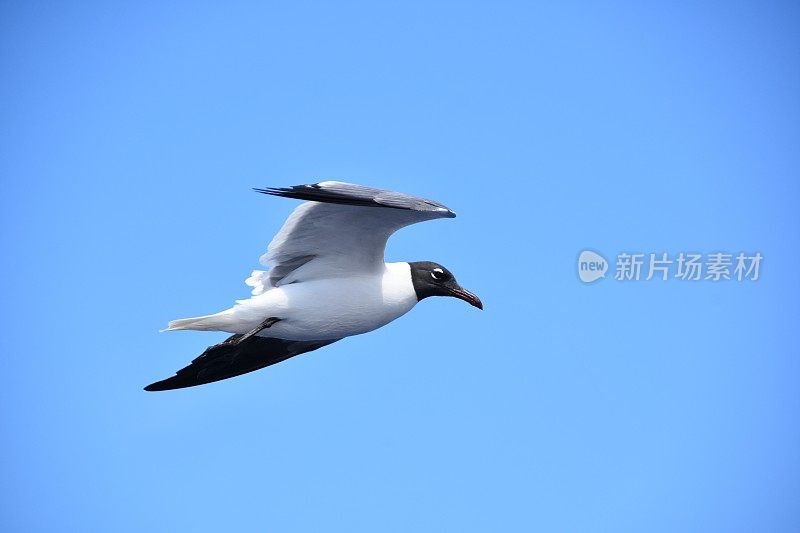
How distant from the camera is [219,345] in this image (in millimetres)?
13938

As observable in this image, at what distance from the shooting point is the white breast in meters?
13.4

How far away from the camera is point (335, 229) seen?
13.1 metres

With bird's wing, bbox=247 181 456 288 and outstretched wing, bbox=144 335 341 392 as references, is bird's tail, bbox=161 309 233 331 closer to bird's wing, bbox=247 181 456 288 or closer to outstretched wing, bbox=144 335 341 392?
bird's wing, bbox=247 181 456 288

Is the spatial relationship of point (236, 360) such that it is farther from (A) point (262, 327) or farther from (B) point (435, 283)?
(B) point (435, 283)

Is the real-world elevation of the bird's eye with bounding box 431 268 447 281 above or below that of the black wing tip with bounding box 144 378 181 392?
above

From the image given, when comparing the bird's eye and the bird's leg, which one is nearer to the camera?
the bird's leg

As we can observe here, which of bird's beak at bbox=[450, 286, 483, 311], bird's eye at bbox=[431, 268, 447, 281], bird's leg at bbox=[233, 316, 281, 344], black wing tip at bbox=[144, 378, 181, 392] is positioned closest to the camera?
bird's leg at bbox=[233, 316, 281, 344]

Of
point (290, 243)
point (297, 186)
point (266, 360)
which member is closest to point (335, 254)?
point (290, 243)

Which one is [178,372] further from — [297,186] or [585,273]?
[585,273]

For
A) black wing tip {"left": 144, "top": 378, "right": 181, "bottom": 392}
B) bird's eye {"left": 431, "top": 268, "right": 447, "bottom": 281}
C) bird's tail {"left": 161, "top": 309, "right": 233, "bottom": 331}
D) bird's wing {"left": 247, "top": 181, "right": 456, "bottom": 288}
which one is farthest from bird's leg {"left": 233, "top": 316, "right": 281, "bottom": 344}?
bird's eye {"left": 431, "top": 268, "right": 447, "bottom": 281}

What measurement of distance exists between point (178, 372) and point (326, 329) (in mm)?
2304

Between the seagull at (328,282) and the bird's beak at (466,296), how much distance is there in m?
0.10

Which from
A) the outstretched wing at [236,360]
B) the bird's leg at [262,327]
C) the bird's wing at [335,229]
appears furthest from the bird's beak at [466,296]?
the bird's leg at [262,327]

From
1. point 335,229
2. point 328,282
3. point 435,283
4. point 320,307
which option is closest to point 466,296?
point 435,283
